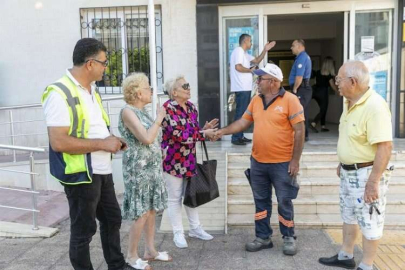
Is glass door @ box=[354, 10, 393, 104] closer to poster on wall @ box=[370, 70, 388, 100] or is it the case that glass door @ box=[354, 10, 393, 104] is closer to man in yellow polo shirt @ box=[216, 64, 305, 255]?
poster on wall @ box=[370, 70, 388, 100]

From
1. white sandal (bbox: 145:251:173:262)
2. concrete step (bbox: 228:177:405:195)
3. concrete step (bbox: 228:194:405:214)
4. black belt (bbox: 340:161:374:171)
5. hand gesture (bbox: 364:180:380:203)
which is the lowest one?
white sandal (bbox: 145:251:173:262)

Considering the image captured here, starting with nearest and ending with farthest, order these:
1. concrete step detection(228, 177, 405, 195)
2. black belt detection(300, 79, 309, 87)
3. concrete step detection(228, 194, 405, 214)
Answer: concrete step detection(228, 194, 405, 214)
concrete step detection(228, 177, 405, 195)
black belt detection(300, 79, 309, 87)

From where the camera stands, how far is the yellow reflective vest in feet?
9.05

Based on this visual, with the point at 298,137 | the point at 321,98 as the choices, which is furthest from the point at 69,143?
the point at 321,98

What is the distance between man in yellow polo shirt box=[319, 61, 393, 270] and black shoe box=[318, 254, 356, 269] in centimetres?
20

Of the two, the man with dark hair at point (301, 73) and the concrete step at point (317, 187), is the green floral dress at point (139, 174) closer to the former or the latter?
the concrete step at point (317, 187)

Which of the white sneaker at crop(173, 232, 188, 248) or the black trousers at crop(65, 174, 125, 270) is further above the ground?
the black trousers at crop(65, 174, 125, 270)

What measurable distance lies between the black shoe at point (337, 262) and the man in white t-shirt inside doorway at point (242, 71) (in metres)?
3.28

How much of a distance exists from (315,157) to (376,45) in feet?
8.82

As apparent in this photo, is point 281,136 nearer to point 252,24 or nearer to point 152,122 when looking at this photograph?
point 152,122

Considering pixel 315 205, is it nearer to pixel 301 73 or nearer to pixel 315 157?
pixel 315 157

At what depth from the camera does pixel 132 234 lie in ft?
11.3

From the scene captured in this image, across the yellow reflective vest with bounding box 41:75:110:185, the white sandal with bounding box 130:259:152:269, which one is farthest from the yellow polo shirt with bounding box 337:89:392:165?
the yellow reflective vest with bounding box 41:75:110:185

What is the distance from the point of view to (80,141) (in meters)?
2.76
